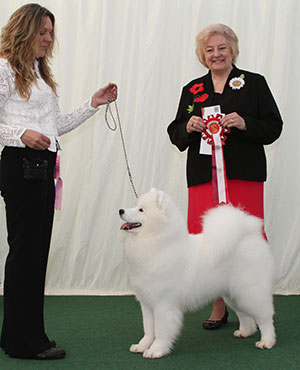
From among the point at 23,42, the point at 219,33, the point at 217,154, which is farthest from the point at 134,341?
the point at 219,33

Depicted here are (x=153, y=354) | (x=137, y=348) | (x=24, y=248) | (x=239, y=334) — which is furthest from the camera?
(x=239, y=334)

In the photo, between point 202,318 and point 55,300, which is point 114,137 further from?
point 202,318

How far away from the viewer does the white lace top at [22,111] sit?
7.59ft

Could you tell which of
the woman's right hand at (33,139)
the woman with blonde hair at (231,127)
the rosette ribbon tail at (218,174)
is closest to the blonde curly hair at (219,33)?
the woman with blonde hair at (231,127)

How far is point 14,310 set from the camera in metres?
2.46

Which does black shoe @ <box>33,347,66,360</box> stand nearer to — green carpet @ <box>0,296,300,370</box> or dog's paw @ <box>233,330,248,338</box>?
green carpet @ <box>0,296,300,370</box>

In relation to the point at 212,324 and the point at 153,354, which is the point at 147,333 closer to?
the point at 153,354

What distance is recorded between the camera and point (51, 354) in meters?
2.53

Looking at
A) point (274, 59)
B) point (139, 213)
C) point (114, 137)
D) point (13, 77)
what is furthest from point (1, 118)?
point (274, 59)

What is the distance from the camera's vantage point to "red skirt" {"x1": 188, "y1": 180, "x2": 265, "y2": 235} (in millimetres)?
3041

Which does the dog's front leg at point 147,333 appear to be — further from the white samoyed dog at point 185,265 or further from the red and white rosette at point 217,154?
the red and white rosette at point 217,154

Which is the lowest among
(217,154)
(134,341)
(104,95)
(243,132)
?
(134,341)

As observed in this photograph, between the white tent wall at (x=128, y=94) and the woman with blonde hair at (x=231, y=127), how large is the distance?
119 centimetres

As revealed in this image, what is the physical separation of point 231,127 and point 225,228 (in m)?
0.67
